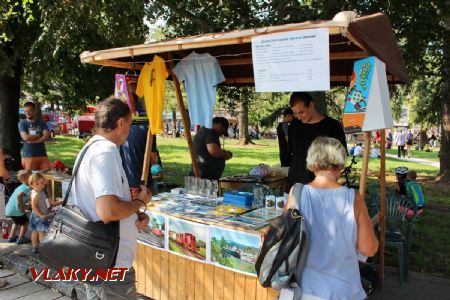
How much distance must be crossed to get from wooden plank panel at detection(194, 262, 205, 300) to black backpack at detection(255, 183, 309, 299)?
4.40ft

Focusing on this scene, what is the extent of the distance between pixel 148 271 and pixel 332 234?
2.34 meters

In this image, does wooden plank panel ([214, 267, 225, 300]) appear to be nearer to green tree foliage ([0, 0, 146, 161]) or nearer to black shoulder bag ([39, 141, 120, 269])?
black shoulder bag ([39, 141, 120, 269])

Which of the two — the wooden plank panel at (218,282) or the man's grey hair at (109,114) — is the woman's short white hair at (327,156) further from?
the wooden plank panel at (218,282)

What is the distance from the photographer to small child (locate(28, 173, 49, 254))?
16.4 ft

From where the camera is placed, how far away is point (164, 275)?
12.6 ft

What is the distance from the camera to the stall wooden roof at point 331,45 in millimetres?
2781

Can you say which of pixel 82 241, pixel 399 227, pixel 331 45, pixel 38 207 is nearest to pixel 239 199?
pixel 331 45

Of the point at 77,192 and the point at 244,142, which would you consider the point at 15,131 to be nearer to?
the point at 77,192

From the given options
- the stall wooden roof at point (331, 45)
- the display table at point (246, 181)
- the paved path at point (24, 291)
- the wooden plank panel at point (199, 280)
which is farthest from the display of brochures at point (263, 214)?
the display table at point (246, 181)

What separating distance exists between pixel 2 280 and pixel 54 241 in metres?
2.64

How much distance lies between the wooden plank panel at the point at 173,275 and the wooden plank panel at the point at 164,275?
0.14ft

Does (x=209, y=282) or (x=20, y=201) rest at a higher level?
(x=20, y=201)

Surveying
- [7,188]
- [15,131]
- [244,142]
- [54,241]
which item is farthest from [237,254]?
[244,142]

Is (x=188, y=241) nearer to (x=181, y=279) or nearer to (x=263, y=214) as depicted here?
(x=181, y=279)
